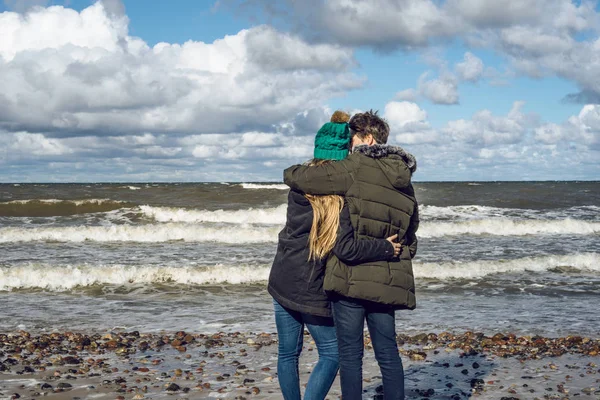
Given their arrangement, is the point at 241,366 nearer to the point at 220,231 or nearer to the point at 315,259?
the point at 315,259

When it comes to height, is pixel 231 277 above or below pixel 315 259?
below

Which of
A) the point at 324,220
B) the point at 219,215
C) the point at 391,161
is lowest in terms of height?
the point at 219,215

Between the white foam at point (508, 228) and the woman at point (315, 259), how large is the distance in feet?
61.4

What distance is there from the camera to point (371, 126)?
3.48 meters

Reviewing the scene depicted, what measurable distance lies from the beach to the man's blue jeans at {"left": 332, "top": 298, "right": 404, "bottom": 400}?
1.84 m

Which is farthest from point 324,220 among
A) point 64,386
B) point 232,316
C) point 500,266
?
point 500,266

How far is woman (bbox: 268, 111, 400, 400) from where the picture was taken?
11.0 ft

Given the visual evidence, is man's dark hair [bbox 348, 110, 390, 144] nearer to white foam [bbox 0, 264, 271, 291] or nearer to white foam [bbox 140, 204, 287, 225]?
white foam [bbox 0, 264, 271, 291]

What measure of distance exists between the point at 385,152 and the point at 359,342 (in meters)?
1.21

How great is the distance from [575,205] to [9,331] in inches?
1300

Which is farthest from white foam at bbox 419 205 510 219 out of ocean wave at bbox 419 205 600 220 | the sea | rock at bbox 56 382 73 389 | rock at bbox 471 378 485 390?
rock at bbox 56 382 73 389

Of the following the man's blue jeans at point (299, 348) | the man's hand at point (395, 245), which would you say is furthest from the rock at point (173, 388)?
the man's hand at point (395, 245)

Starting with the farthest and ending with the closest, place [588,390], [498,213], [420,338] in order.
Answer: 1. [498,213]
2. [420,338]
3. [588,390]

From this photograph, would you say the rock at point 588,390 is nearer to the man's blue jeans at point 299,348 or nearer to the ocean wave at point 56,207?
the man's blue jeans at point 299,348
